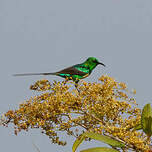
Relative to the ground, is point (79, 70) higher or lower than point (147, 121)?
higher

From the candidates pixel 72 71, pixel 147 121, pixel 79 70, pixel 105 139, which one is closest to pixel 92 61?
pixel 79 70

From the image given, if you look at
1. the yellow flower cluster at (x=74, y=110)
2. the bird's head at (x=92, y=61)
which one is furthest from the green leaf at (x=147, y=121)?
the bird's head at (x=92, y=61)

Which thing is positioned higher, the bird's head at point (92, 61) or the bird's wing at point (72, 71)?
the bird's head at point (92, 61)

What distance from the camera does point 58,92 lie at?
6566mm

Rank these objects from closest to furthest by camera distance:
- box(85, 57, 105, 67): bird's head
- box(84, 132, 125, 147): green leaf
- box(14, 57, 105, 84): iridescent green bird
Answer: box(84, 132, 125, 147): green leaf, box(14, 57, 105, 84): iridescent green bird, box(85, 57, 105, 67): bird's head

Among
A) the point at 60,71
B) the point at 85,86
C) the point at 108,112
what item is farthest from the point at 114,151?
the point at 60,71

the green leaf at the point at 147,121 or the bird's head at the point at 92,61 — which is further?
the bird's head at the point at 92,61

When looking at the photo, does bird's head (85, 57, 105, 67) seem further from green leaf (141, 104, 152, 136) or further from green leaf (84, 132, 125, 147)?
green leaf (84, 132, 125, 147)

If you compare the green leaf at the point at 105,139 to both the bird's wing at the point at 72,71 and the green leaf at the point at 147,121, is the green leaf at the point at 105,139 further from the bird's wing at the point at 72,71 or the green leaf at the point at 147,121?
the bird's wing at the point at 72,71

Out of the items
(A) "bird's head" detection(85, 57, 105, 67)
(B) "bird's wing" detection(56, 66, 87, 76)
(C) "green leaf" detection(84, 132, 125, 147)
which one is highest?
(A) "bird's head" detection(85, 57, 105, 67)

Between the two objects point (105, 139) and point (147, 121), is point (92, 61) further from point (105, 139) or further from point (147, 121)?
point (105, 139)

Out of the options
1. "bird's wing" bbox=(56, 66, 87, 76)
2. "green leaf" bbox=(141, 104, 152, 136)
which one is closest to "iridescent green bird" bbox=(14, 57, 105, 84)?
"bird's wing" bbox=(56, 66, 87, 76)

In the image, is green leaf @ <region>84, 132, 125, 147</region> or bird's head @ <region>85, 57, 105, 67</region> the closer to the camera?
green leaf @ <region>84, 132, 125, 147</region>

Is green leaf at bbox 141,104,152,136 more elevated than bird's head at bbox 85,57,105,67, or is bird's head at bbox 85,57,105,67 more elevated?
bird's head at bbox 85,57,105,67
